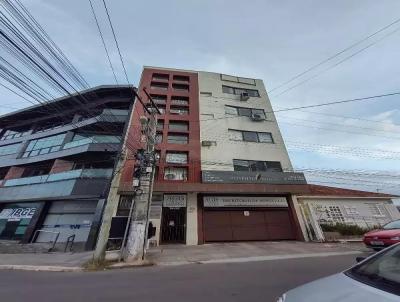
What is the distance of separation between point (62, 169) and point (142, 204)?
611 inches

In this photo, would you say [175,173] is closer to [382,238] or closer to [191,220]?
[191,220]

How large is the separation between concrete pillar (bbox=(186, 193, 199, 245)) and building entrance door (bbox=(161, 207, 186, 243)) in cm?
32

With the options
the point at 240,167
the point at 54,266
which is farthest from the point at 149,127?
the point at 240,167

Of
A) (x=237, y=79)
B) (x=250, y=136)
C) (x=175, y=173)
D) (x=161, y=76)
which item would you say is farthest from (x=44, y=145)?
(x=237, y=79)

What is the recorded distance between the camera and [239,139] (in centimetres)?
2281

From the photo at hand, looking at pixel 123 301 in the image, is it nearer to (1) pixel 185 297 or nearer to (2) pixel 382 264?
(1) pixel 185 297

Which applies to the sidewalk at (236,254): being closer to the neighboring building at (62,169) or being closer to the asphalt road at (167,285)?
the asphalt road at (167,285)

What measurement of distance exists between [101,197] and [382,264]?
61.2 ft

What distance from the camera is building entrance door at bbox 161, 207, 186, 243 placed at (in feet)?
56.7

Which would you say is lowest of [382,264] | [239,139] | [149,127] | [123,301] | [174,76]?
[123,301]

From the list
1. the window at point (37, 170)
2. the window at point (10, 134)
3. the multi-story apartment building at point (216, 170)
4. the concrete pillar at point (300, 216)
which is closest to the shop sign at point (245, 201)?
the multi-story apartment building at point (216, 170)

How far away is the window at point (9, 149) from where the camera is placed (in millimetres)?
27016

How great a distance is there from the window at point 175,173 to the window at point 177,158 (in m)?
0.67

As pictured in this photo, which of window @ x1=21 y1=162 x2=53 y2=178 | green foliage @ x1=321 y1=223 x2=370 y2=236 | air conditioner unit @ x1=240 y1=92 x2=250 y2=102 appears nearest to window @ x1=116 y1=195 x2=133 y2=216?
window @ x1=21 y1=162 x2=53 y2=178
